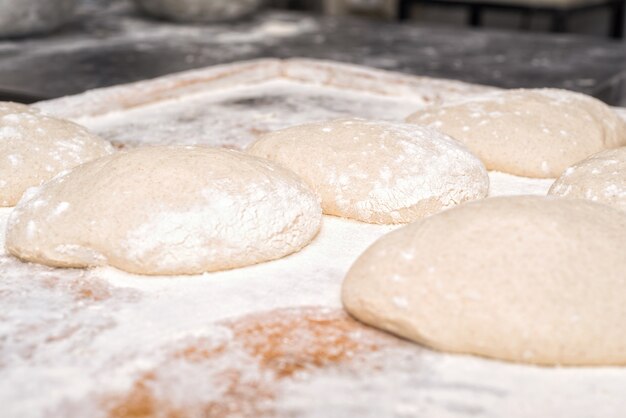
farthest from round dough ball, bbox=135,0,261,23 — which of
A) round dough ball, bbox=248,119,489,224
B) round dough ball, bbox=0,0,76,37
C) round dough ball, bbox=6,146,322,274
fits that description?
round dough ball, bbox=6,146,322,274

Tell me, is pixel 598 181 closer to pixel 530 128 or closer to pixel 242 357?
pixel 530 128

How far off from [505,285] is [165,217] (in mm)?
521

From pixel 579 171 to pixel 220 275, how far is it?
2.26ft

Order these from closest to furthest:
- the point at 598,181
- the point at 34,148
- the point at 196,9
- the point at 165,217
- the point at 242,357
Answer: the point at 242,357
the point at 165,217
the point at 598,181
the point at 34,148
the point at 196,9

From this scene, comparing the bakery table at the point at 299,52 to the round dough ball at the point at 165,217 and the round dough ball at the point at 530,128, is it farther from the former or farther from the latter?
the round dough ball at the point at 165,217

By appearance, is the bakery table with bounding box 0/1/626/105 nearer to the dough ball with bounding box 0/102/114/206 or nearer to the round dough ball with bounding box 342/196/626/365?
the dough ball with bounding box 0/102/114/206

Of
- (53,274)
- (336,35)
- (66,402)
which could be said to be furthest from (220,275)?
(336,35)

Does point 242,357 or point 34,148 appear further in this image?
point 34,148

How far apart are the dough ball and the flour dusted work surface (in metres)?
0.09

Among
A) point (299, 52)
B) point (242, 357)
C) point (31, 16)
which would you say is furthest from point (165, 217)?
point (31, 16)

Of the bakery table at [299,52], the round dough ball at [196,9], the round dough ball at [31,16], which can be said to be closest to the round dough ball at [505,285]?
the bakery table at [299,52]

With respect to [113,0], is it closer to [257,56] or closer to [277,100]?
[257,56]

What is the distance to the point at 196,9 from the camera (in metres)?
3.62

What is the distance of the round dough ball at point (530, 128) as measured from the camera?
5.36ft
